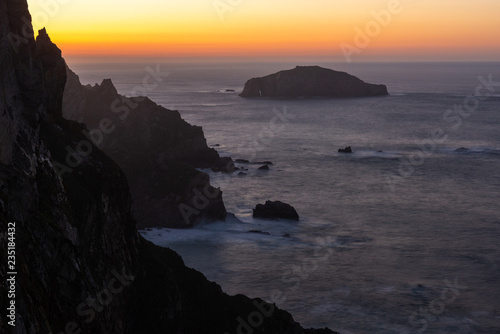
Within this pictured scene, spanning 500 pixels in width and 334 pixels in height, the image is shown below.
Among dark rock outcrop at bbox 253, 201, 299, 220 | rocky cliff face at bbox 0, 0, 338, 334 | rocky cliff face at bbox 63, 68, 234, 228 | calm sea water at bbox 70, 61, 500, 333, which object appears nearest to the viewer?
rocky cliff face at bbox 0, 0, 338, 334

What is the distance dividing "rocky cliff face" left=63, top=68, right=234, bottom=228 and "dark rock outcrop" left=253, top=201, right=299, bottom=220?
4.62 meters

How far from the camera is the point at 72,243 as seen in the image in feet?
92.8

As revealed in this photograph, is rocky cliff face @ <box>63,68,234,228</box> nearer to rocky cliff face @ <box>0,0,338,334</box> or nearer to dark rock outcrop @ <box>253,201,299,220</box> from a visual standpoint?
dark rock outcrop @ <box>253,201,299,220</box>

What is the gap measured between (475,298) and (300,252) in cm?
1815

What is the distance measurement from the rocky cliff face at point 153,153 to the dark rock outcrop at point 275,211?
4.62 m

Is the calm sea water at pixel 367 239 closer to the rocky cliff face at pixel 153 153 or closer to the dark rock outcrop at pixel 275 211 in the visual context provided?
the dark rock outcrop at pixel 275 211

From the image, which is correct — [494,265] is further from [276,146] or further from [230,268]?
[276,146]

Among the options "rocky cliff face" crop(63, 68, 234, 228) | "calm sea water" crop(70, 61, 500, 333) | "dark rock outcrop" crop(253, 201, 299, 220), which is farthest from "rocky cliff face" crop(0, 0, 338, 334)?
"dark rock outcrop" crop(253, 201, 299, 220)

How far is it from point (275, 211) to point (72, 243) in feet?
162

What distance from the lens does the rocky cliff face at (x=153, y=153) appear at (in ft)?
245

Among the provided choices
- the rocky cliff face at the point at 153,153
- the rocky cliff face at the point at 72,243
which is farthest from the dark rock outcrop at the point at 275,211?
the rocky cliff face at the point at 72,243

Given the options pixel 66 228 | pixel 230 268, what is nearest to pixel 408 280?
pixel 230 268

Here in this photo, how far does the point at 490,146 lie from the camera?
5266 inches

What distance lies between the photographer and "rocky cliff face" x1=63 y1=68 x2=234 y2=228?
74688mm
